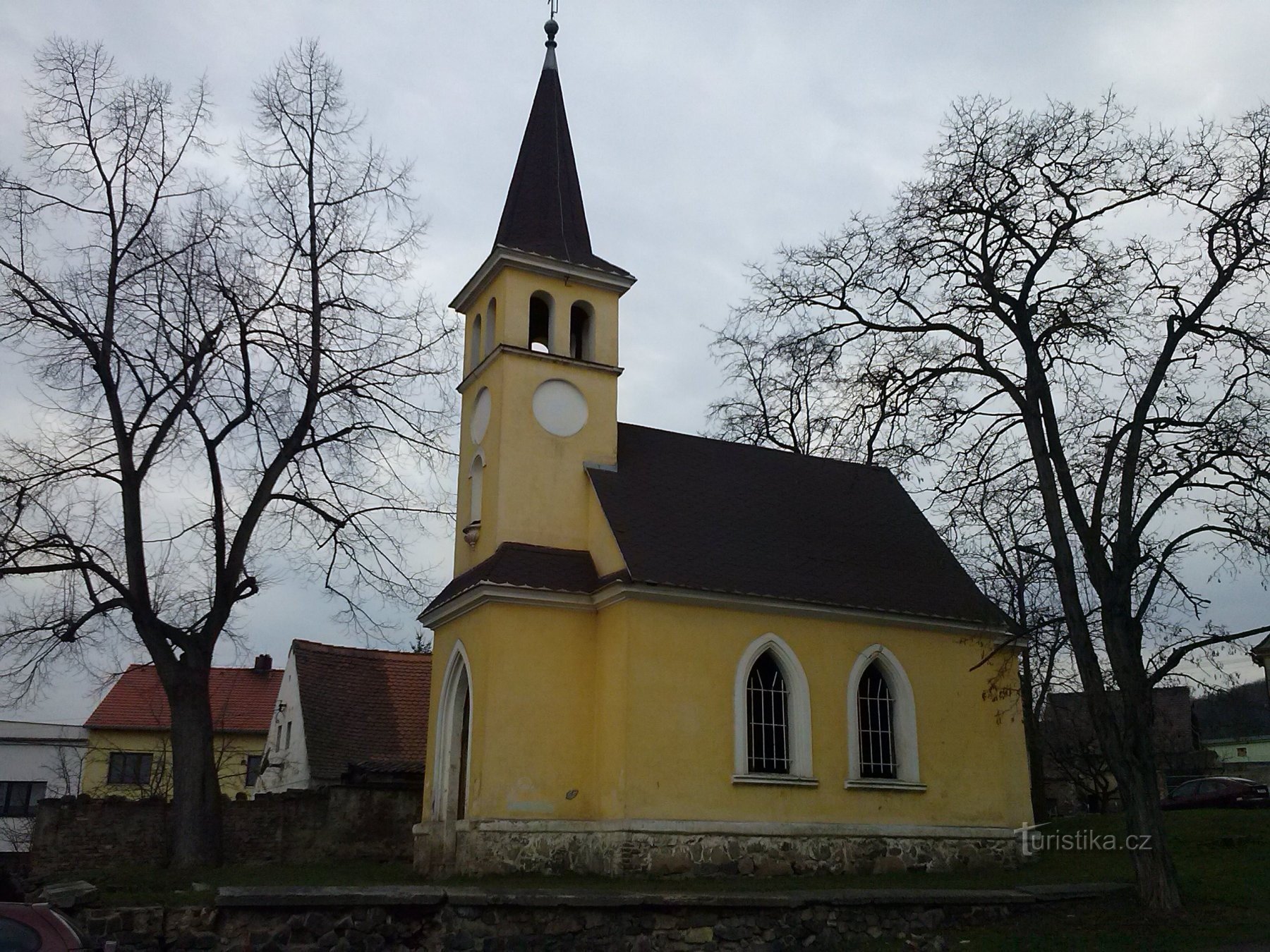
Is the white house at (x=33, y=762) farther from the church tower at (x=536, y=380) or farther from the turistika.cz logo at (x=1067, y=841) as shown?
the turistika.cz logo at (x=1067, y=841)

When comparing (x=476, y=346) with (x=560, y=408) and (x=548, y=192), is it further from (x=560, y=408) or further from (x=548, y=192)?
(x=548, y=192)

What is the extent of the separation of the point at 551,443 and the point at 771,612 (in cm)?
514

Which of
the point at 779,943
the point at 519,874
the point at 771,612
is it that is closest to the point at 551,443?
the point at 771,612

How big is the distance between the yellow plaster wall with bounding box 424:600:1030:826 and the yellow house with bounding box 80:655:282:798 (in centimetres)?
2482

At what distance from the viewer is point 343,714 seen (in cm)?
3041

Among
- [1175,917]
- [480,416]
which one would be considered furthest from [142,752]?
[1175,917]

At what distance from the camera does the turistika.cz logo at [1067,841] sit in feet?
64.8

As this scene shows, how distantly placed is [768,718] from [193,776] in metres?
10.2

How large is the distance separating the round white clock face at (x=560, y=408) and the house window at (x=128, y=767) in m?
27.7

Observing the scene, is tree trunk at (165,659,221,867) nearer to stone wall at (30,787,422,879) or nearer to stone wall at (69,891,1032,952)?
stone wall at (30,787,422,879)

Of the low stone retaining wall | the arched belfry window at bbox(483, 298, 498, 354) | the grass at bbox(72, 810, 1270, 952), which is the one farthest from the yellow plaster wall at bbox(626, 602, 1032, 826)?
the arched belfry window at bbox(483, 298, 498, 354)

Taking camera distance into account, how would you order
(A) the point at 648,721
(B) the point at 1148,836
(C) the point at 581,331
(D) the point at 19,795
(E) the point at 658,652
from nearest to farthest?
(B) the point at 1148,836 → (A) the point at 648,721 → (E) the point at 658,652 → (C) the point at 581,331 → (D) the point at 19,795

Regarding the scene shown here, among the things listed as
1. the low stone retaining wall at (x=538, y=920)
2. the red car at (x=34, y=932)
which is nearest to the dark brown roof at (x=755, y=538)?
the low stone retaining wall at (x=538, y=920)

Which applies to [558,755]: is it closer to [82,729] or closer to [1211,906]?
[1211,906]
